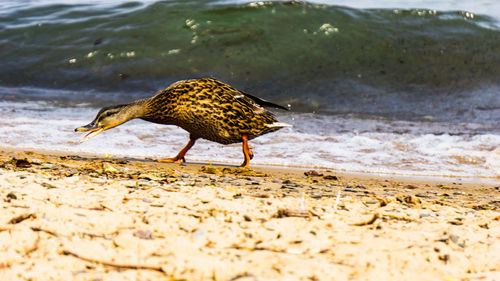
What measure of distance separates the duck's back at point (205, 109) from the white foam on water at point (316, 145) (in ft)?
2.69

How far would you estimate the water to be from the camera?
23.4ft

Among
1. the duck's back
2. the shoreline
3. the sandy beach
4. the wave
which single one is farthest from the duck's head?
the wave

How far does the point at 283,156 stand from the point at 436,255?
4.03 meters

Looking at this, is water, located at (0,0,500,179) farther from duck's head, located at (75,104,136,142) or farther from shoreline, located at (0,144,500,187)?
duck's head, located at (75,104,136,142)

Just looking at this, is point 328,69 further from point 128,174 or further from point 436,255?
point 436,255

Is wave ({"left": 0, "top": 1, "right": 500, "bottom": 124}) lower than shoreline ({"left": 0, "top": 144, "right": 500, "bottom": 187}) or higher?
higher

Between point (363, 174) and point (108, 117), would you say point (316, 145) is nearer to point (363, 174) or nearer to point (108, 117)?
point (363, 174)

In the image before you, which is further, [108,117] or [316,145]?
[316,145]

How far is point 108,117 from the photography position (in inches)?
219

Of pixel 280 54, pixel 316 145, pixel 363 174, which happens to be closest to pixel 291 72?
pixel 280 54

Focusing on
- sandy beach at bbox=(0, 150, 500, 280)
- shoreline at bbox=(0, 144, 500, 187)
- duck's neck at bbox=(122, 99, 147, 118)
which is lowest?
shoreline at bbox=(0, 144, 500, 187)

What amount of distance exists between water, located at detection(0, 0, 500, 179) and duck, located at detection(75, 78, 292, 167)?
36.3 inches

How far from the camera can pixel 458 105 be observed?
34.4ft

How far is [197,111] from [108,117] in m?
0.84
